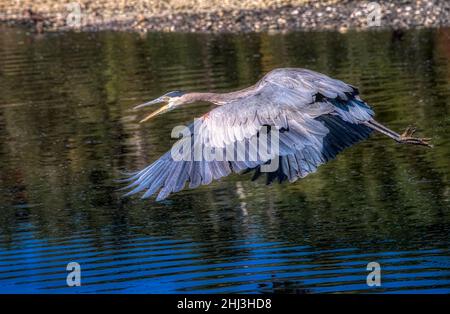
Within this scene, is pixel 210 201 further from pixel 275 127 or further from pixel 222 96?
pixel 275 127

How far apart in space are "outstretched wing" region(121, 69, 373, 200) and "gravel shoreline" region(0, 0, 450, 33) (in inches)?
702

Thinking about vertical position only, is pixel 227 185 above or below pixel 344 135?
below

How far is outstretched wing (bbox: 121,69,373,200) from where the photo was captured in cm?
1130

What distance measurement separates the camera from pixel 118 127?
20875 mm

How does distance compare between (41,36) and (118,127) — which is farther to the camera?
(41,36)

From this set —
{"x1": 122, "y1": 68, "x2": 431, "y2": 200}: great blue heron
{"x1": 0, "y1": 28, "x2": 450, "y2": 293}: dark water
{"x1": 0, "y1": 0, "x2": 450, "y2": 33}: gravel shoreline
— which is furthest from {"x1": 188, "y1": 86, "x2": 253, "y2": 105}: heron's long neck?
{"x1": 0, "y1": 0, "x2": 450, "y2": 33}: gravel shoreline

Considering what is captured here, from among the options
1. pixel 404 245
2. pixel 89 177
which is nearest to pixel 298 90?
pixel 404 245

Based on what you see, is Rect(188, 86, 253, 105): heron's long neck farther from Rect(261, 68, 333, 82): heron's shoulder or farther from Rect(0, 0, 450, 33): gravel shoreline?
Rect(0, 0, 450, 33): gravel shoreline

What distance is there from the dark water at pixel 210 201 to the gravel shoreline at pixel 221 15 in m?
3.75

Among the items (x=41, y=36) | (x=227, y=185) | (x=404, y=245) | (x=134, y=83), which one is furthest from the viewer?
(x=41, y=36)

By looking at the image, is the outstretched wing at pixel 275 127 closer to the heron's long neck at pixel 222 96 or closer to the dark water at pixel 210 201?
the heron's long neck at pixel 222 96

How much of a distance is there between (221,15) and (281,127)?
68.7ft
